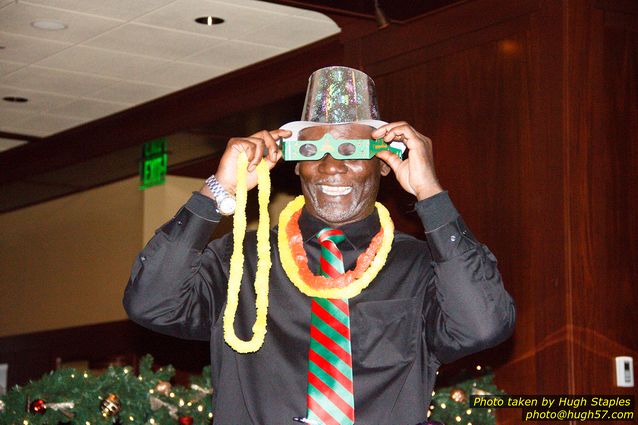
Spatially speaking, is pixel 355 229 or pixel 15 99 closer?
pixel 355 229

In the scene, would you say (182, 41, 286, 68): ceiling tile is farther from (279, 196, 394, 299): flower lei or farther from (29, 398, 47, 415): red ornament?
(279, 196, 394, 299): flower lei

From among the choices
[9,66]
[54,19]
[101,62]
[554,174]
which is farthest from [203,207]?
[9,66]

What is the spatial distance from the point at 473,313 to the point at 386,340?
0.24m

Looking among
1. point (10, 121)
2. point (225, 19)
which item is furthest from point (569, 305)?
point (10, 121)

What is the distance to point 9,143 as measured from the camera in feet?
32.1

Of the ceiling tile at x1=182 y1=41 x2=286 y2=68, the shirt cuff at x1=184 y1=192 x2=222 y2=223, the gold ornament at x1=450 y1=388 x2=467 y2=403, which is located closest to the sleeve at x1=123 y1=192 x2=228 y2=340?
the shirt cuff at x1=184 y1=192 x2=222 y2=223

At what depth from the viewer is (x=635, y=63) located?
5250 mm

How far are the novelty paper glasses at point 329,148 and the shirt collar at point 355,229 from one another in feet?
0.80

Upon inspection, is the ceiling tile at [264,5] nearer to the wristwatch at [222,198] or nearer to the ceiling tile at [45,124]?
the ceiling tile at [45,124]

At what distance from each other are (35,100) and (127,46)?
1.63 metres

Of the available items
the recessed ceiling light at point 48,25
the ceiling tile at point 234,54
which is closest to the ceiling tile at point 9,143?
the ceiling tile at point 234,54

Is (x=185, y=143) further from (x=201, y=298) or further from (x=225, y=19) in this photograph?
(x=201, y=298)

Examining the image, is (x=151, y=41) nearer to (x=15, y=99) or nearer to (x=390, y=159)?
(x=15, y=99)

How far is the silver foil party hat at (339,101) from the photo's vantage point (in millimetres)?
2910
